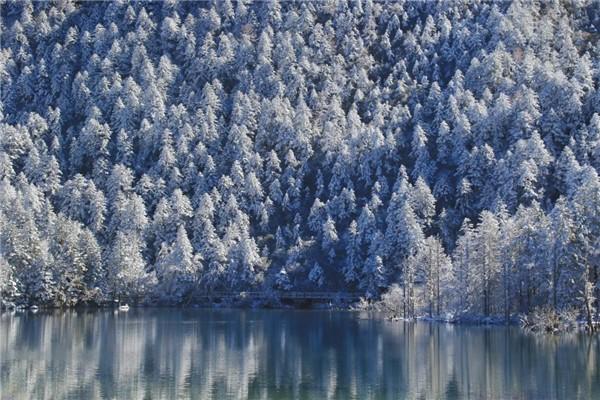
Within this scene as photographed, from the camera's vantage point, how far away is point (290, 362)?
65312 millimetres

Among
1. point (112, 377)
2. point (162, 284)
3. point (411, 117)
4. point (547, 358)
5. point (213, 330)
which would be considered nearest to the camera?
point (112, 377)

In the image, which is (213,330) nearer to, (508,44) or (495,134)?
(495,134)

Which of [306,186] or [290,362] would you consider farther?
[306,186]

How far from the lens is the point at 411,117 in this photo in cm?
18838

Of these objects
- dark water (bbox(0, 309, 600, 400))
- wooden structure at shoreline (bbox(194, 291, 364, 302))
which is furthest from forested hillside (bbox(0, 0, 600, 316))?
dark water (bbox(0, 309, 600, 400))

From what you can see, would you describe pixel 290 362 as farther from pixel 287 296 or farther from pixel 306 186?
pixel 306 186

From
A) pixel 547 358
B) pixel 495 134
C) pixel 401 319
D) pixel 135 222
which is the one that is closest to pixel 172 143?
pixel 135 222

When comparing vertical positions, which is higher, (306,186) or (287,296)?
(306,186)

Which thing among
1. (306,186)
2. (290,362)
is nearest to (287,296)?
(306,186)

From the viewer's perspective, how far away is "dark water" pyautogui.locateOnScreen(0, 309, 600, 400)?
5094 centimetres

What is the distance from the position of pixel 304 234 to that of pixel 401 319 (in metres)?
56.3

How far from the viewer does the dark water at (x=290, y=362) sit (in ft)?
167

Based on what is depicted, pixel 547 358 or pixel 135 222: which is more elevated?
pixel 135 222

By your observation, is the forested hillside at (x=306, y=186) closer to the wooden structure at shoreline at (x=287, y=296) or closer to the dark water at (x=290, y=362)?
the wooden structure at shoreline at (x=287, y=296)
